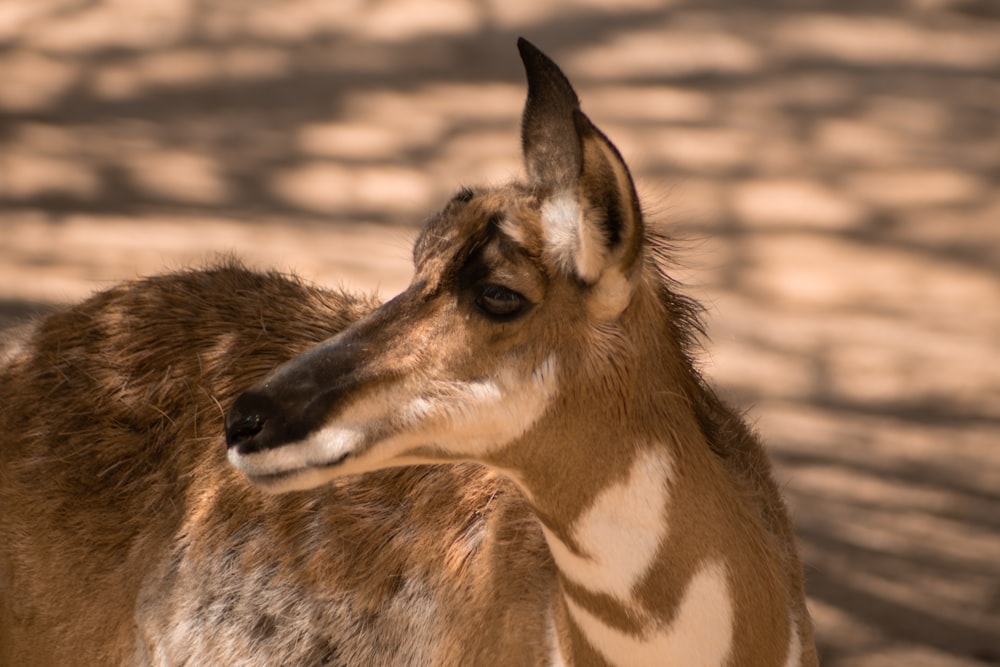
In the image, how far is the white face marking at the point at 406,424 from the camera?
270 cm

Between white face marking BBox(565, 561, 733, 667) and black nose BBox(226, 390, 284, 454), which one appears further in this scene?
white face marking BBox(565, 561, 733, 667)

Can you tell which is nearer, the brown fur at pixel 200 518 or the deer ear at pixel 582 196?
the deer ear at pixel 582 196

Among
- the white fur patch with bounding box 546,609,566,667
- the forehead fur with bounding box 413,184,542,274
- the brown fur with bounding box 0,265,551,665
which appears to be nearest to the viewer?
the forehead fur with bounding box 413,184,542,274

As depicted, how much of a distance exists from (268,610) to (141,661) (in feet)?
1.48

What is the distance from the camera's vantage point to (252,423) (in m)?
2.73

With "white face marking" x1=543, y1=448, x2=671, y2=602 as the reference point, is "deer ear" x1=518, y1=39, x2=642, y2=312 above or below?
above

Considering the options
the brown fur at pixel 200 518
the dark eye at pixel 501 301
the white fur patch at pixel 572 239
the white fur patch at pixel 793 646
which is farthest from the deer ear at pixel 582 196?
the white fur patch at pixel 793 646

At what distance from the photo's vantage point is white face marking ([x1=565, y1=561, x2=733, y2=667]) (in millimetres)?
2846

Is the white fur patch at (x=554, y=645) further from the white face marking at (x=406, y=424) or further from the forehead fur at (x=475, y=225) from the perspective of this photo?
the forehead fur at (x=475, y=225)

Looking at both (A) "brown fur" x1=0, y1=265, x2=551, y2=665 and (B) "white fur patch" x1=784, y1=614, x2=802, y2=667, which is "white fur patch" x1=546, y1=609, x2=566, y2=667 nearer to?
(A) "brown fur" x1=0, y1=265, x2=551, y2=665

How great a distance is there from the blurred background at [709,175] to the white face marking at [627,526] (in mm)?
2060

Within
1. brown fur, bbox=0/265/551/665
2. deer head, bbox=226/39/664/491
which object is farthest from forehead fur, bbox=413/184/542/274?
brown fur, bbox=0/265/551/665

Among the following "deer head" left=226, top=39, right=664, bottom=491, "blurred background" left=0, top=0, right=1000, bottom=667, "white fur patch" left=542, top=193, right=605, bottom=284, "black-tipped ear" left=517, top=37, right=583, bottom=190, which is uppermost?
"black-tipped ear" left=517, top=37, right=583, bottom=190

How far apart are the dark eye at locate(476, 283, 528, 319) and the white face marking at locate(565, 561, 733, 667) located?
689 mm
